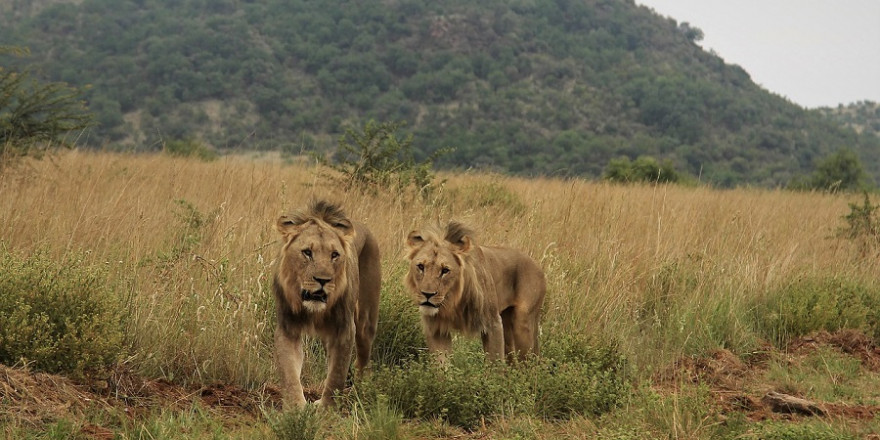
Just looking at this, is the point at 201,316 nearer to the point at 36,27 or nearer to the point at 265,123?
the point at 265,123

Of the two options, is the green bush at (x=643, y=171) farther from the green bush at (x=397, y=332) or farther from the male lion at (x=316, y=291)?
the male lion at (x=316, y=291)

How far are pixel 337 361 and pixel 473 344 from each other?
1.62 meters

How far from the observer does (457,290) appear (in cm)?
602

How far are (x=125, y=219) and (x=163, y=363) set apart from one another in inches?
92.9

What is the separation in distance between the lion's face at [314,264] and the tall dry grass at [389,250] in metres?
1.00

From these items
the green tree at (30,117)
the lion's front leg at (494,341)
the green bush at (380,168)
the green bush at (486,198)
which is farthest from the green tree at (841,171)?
the lion's front leg at (494,341)

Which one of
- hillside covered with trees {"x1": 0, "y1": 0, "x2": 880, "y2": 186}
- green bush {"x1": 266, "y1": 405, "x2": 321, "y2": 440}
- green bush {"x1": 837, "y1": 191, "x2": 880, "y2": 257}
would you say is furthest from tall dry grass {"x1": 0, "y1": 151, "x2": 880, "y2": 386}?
hillside covered with trees {"x1": 0, "y1": 0, "x2": 880, "y2": 186}

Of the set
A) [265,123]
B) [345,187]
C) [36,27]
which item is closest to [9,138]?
[345,187]

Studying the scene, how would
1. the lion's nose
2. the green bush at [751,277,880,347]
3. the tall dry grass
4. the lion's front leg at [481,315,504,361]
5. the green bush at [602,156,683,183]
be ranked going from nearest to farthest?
the lion's nose
the lion's front leg at [481,315,504,361]
the tall dry grass
the green bush at [751,277,880,347]
the green bush at [602,156,683,183]

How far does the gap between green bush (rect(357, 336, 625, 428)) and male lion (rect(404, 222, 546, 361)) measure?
0.32 m

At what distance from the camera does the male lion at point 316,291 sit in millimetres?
5199

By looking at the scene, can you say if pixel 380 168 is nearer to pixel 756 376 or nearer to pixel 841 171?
pixel 756 376

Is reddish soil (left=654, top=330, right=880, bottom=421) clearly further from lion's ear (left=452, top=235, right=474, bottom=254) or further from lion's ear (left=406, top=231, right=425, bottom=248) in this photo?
lion's ear (left=406, top=231, right=425, bottom=248)

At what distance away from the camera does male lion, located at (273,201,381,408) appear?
5199mm
